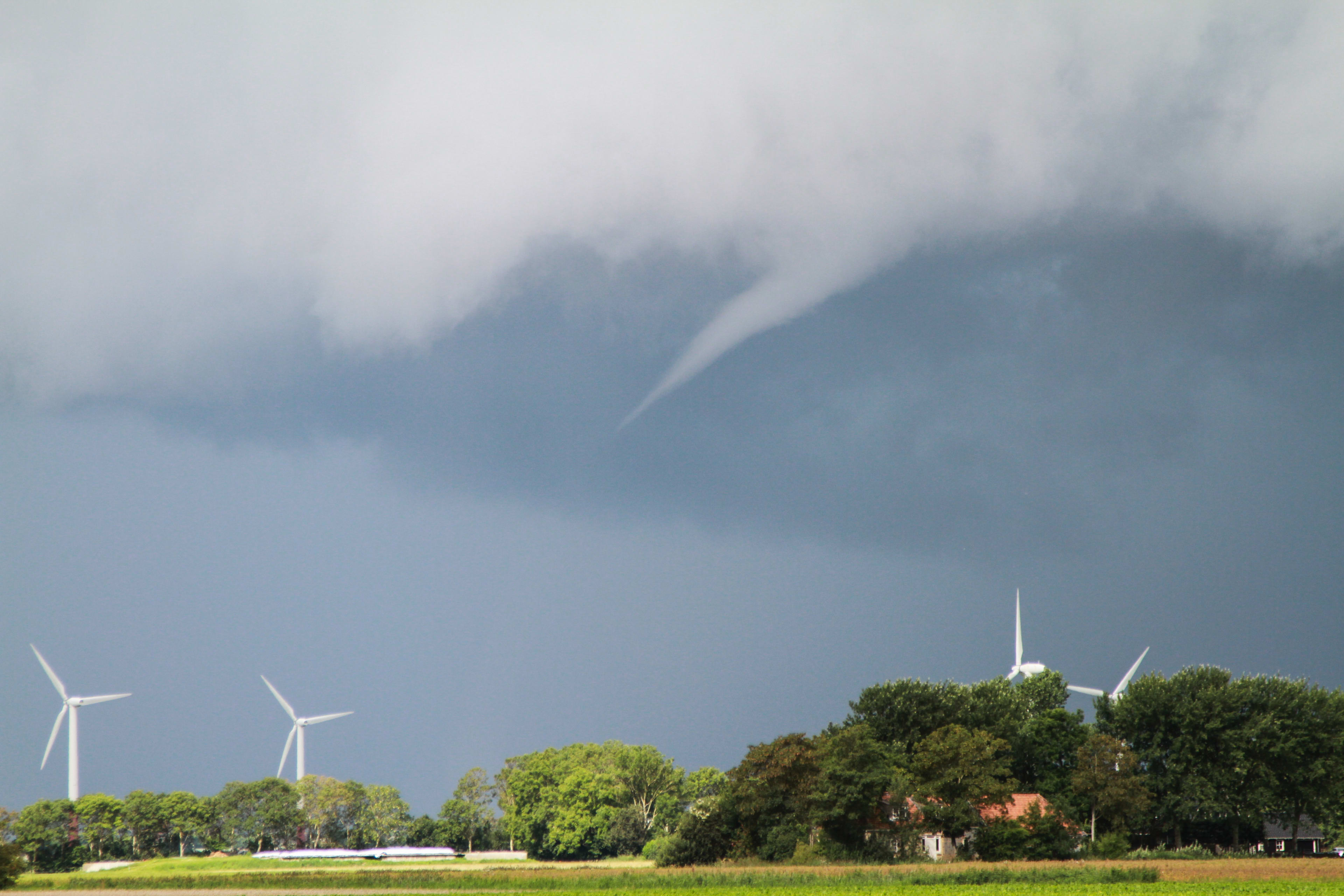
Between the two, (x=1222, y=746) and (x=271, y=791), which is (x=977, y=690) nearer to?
(x=1222, y=746)

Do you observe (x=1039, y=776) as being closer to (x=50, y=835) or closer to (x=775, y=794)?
(x=775, y=794)

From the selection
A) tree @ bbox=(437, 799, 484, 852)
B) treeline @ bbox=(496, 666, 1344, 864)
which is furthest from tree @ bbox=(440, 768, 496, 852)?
treeline @ bbox=(496, 666, 1344, 864)

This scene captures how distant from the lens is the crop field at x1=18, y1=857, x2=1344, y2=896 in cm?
6075

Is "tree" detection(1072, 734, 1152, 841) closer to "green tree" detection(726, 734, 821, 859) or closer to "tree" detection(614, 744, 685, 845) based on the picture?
"green tree" detection(726, 734, 821, 859)

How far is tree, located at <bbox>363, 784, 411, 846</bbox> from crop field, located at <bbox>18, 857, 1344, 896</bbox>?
221 ft

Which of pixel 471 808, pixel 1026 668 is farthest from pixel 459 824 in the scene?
pixel 1026 668

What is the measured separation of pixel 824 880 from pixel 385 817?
110442 millimetres

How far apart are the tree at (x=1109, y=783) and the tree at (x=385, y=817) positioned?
106 meters

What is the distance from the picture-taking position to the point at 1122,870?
66.9m

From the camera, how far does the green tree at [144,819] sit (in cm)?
16362

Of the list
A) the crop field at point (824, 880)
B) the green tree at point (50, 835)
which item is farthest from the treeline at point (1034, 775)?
the green tree at point (50, 835)

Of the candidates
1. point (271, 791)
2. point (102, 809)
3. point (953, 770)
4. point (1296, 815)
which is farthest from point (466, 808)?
point (1296, 815)

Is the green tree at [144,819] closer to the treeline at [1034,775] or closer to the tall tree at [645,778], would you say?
the tall tree at [645,778]

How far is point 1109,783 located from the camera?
8644 cm
